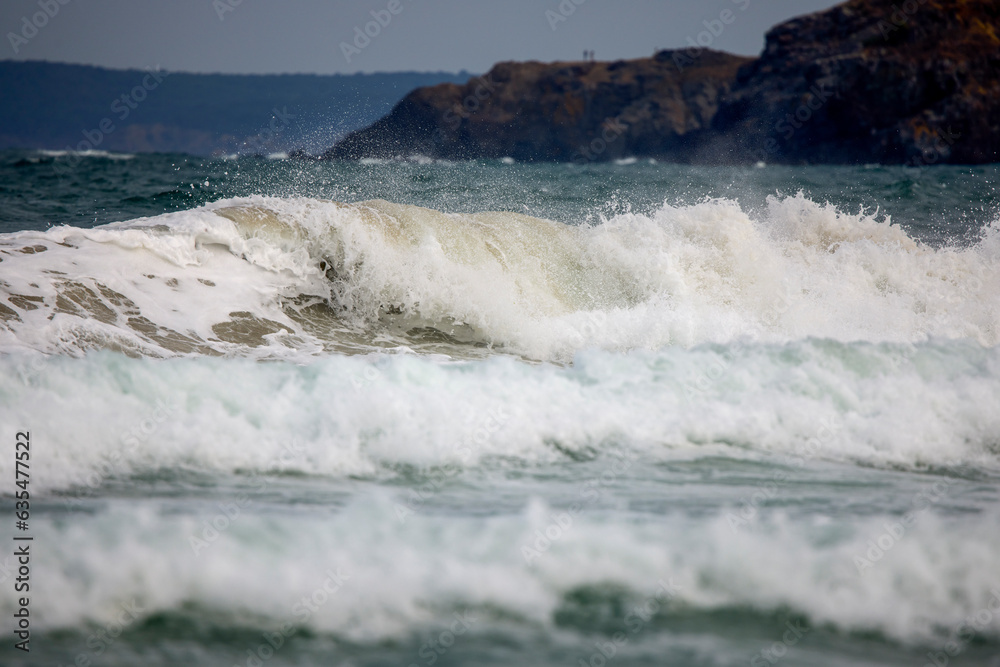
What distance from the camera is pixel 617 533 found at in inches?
141

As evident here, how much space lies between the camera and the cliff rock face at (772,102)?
229 ft

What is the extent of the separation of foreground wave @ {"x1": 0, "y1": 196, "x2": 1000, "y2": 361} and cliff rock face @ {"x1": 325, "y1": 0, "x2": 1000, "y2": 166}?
43.8 metres

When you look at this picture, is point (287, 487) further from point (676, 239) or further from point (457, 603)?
point (676, 239)

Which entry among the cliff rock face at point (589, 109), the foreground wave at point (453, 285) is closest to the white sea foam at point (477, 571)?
the foreground wave at point (453, 285)

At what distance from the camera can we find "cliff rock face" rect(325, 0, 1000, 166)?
6994 cm

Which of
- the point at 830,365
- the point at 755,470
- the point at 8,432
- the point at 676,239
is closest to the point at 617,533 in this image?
the point at 755,470

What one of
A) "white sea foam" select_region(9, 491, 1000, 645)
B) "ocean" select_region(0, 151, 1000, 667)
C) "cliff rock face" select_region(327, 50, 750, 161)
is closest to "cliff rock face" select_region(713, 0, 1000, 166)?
"cliff rock face" select_region(327, 50, 750, 161)

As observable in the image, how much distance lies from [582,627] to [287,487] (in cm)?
198

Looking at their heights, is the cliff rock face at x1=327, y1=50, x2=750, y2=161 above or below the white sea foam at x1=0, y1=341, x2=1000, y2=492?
above

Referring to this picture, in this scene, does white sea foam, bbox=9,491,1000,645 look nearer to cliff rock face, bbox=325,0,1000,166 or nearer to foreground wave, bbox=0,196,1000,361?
foreground wave, bbox=0,196,1000,361

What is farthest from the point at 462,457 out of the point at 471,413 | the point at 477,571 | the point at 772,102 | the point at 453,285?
the point at 772,102

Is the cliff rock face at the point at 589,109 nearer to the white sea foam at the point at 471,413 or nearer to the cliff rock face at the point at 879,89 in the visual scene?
the cliff rock face at the point at 879,89

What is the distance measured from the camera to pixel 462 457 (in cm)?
463

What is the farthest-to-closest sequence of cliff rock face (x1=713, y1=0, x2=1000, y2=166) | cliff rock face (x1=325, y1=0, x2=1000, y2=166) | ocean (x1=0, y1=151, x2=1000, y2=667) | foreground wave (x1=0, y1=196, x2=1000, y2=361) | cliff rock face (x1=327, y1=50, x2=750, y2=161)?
cliff rock face (x1=327, y1=50, x2=750, y2=161), cliff rock face (x1=325, y1=0, x2=1000, y2=166), cliff rock face (x1=713, y1=0, x2=1000, y2=166), foreground wave (x1=0, y1=196, x2=1000, y2=361), ocean (x1=0, y1=151, x2=1000, y2=667)
